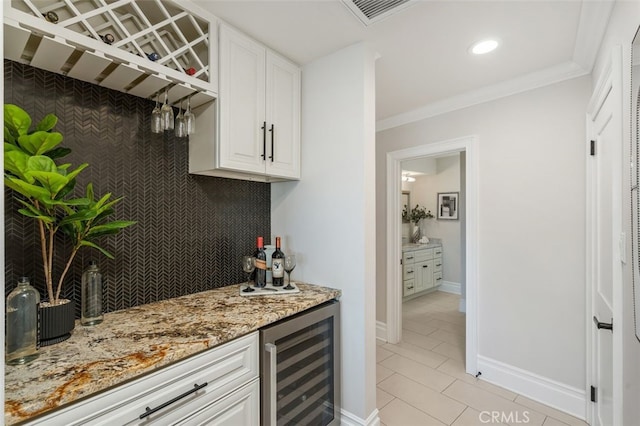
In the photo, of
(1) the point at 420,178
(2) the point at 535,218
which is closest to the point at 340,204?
(2) the point at 535,218

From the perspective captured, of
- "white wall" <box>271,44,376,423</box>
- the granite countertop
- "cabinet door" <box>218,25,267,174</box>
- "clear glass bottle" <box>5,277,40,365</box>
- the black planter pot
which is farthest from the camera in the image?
the granite countertop

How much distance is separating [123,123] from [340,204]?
4.28ft

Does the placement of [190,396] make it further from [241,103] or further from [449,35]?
[449,35]

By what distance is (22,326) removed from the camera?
1007 millimetres

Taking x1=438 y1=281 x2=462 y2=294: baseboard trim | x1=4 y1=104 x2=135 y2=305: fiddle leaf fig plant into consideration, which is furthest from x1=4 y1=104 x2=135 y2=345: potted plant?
x1=438 y1=281 x2=462 y2=294: baseboard trim

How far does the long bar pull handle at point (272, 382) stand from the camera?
1380 millimetres

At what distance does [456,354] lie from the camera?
9.53ft

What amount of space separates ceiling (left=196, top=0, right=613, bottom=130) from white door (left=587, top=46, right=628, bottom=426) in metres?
0.37

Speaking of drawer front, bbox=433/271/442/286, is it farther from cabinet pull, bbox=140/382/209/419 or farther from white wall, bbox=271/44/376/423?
cabinet pull, bbox=140/382/209/419

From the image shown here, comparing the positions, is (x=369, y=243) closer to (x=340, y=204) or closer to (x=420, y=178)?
(x=340, y=204)

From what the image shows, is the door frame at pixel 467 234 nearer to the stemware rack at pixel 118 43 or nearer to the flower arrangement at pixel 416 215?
the stemware rack at pixel 118 43

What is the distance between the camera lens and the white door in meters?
1.29

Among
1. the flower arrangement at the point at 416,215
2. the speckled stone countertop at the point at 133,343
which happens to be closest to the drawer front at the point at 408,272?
the flower arrangement at the point at 416,215

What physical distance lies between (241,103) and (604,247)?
7.35ft
